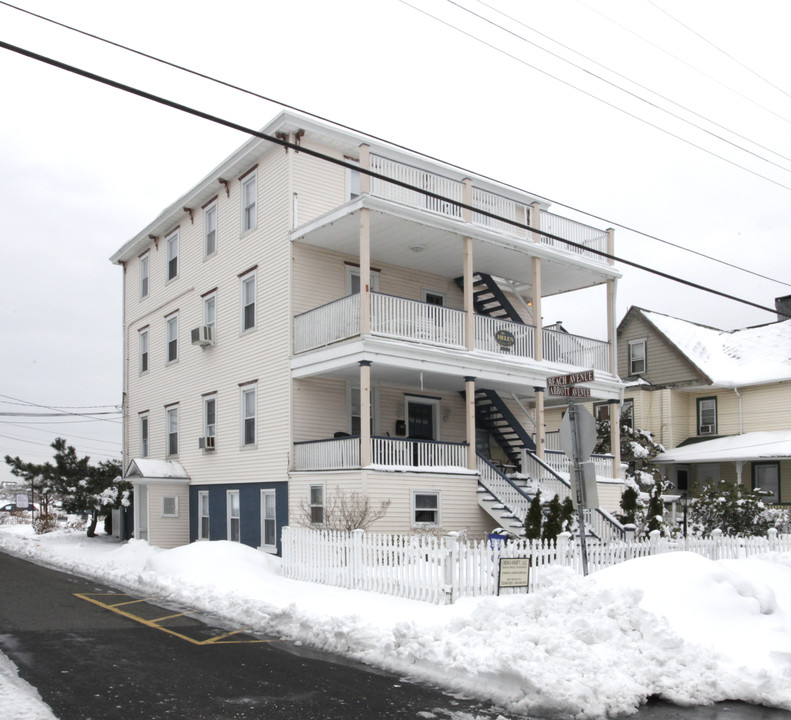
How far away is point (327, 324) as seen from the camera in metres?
20.5

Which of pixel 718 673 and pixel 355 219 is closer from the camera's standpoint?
pixel 718 673

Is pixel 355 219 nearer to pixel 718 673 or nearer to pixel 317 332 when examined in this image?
pixel 317 332

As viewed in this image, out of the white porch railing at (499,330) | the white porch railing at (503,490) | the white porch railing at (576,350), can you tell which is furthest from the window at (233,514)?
the white porch railing at (576,350)

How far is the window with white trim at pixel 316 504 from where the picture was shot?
65.9 feet

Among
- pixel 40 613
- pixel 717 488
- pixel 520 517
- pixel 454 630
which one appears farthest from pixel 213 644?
pixel 717 488

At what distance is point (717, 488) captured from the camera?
24.0 metres

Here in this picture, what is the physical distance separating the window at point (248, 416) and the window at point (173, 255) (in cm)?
690

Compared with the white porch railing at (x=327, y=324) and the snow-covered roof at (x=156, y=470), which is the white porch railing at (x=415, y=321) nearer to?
the white porch railing at (x=327, y=324)

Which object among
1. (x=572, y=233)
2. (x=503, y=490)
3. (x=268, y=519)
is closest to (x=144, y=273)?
(x=268, y=519)

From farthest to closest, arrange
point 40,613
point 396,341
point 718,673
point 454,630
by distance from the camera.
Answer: point 396,341 → point 40,613 → point 454,630 → point 718,673

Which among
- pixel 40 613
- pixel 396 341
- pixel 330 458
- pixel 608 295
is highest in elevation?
pixel 608 295

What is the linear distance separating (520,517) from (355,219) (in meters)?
8.20

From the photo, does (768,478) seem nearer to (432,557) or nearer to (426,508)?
(426,508)

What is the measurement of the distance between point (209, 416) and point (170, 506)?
10.1 ft
